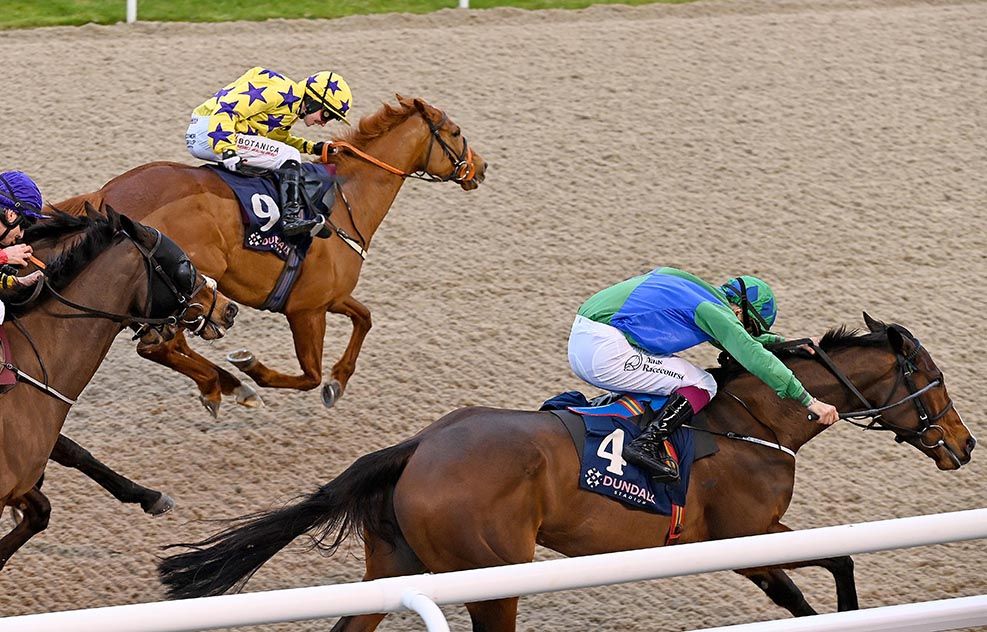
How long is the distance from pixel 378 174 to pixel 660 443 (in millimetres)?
2602

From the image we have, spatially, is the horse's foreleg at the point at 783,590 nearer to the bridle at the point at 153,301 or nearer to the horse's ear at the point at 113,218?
the bridle at the point at 153,301

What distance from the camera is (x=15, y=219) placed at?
4316mm

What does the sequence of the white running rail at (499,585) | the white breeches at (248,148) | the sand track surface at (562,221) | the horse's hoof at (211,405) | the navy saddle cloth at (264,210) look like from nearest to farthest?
1. the white running rail at (499,585)
2. the sand track surface at (562,221)
3. the navy saddle cloth at (264,210)
4. the white breeches at (248,148)
5. the horse's hoof at (211,405)

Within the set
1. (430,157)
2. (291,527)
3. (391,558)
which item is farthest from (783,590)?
(430,157)

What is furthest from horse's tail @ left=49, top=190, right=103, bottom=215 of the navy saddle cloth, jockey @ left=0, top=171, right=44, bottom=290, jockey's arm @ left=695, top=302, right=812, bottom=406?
jockey's arm @ left=695, top=302, right=812, bottom=406

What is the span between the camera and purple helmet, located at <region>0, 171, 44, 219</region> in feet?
14.3

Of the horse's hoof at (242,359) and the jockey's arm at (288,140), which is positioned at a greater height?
the jockey's arm at (288,140)

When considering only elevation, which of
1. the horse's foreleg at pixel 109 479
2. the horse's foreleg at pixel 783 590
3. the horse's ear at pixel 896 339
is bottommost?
the horse's foreleg at pixel 109 479

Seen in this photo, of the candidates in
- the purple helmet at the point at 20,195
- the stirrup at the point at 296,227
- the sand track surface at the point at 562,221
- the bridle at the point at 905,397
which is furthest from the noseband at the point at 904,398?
the purple helmet at the point at 20,195

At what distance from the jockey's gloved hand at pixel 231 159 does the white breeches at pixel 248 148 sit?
22 mm

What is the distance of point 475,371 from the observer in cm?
634

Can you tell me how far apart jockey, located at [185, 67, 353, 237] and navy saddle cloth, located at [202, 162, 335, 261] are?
0.14 feet

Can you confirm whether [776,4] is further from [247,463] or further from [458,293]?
[247,463]

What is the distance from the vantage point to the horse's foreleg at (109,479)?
4910 mm
